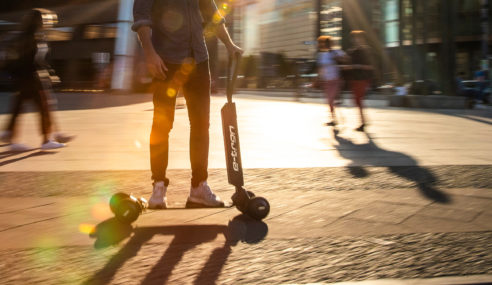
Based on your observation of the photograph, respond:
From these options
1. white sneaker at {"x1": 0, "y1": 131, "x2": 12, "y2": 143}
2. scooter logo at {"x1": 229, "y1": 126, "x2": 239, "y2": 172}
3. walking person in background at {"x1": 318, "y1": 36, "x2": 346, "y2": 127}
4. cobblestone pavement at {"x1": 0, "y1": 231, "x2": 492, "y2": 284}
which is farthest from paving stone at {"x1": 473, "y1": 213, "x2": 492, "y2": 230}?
walking person in background at {"x1": 318, "y1": 36, "x2": 346, "y2": 127}

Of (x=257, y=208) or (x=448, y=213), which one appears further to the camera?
(x=448, y=213)

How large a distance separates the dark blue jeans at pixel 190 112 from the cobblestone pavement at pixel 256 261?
0.67m

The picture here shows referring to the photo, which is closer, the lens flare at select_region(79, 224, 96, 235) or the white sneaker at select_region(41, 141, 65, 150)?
the lens flare at select_region(79, 224, 96, 235)

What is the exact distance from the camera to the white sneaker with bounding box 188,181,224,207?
403cm

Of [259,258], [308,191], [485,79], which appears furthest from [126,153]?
[485,79]

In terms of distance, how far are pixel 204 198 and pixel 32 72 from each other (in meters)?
4.31

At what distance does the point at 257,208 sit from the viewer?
3.78m

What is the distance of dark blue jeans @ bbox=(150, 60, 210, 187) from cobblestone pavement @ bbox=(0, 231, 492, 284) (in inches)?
26.5

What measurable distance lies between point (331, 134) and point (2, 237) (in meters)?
6.79

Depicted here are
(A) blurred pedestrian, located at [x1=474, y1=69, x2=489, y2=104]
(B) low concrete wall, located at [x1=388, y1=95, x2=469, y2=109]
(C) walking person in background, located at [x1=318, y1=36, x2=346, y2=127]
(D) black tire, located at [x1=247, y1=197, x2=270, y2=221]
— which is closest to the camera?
(D) black tire, located at [x1=247, y1=197, x2=270, y2=221]

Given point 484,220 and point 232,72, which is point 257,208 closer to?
point 232,72

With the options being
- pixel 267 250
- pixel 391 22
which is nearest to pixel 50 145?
pixel 267 250

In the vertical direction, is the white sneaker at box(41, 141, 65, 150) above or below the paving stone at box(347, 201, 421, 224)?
above

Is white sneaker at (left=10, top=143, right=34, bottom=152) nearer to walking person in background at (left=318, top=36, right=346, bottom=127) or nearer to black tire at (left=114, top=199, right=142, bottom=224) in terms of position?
black tire at (left=114, top=199, right=142, bottom=224)
